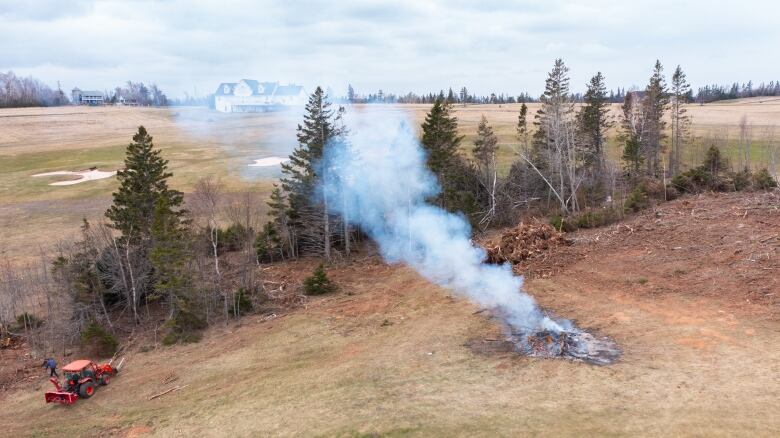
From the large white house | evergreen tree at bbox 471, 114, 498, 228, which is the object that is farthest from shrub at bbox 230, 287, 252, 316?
the large white house

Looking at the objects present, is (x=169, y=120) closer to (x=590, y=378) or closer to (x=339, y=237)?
(x=339, y=237)

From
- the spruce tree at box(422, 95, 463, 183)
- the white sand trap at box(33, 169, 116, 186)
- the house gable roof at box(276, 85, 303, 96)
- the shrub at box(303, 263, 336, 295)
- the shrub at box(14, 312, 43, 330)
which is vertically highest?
the house gable roof at box(276, 85, 303, 96)

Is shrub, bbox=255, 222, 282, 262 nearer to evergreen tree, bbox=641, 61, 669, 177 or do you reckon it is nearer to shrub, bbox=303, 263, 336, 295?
shrub, bbox=303, 263, 336, 295

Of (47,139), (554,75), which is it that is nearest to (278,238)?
(554,75)

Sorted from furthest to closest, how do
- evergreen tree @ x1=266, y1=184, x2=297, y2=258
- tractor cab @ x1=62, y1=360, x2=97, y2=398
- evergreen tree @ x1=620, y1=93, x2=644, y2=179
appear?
evergreen tree @ x1=620, y1=93, x2=644, y2=179 < evergreen tree @ x1=266, y1=184, x2=297, y2=258 < tractor cab @ x1=62, y1=360, x2=97, y2=398

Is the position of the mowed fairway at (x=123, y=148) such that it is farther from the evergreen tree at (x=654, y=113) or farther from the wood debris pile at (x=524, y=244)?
the wood debris pile at (x=524, y=244)

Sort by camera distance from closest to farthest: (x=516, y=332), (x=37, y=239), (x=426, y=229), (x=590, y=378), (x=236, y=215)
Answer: (x=590, y=378) < (x=516, y=332) < (x=426, y=229) < (x=236, y=215) < (x=37, y=239)

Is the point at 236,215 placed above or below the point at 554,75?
below
